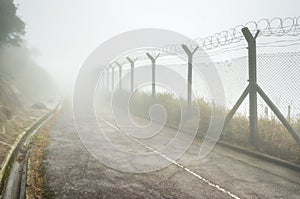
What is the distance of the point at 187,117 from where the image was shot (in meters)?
10.3

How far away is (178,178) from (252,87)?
3.68 meters

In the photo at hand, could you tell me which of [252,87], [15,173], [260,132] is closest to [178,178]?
[15,173]

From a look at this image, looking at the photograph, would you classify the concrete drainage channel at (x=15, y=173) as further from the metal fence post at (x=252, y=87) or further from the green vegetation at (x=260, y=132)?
the metal fence post at (x=252, y=87)

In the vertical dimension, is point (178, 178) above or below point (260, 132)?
below

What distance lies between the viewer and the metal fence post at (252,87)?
6.80 m

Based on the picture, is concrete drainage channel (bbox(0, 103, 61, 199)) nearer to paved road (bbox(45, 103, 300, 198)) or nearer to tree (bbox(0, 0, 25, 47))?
paved road (bbox(45, 103, 300, 198))

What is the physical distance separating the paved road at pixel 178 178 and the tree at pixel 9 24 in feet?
54.2

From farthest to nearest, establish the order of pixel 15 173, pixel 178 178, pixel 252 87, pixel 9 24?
pixel 9 24 → pixel 252 87 → pixel 15 173 → pixel 178 178

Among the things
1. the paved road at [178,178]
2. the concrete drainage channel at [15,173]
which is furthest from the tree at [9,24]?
the paved road at [178,178]

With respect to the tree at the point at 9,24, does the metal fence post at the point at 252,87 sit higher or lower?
lower

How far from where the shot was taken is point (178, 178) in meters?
4.63

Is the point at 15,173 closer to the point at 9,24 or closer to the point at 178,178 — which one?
the point at 178,178

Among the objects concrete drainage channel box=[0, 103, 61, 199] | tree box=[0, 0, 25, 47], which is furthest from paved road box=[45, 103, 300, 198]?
tree box=[0, 0, 25, 47]

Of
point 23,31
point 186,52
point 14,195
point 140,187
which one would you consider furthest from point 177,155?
point 23,31
